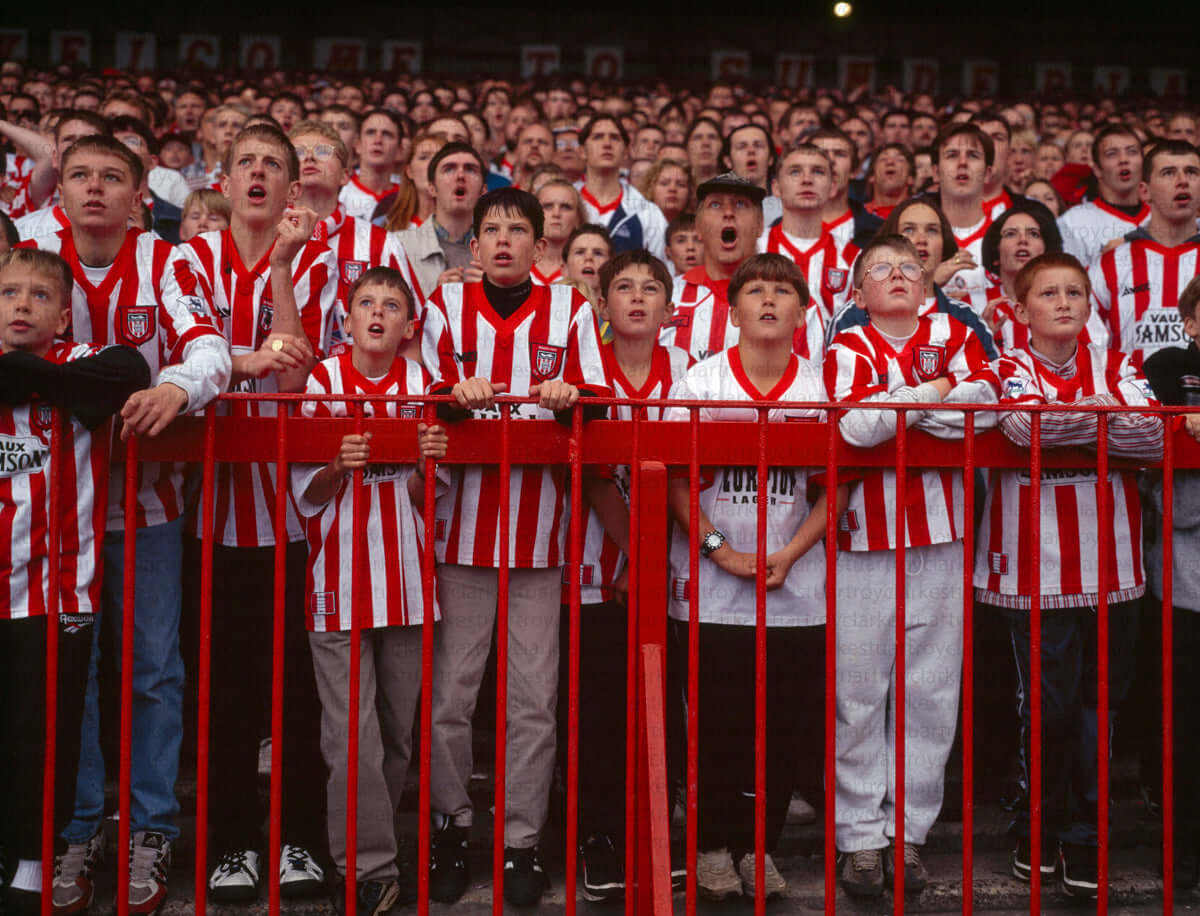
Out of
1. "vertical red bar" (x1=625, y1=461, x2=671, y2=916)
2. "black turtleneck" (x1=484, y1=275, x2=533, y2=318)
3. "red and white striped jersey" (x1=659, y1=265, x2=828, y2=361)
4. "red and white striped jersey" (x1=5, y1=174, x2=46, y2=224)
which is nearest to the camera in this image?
"vertical red bar" (x1=625, y1=461, x2=671, y2=916)

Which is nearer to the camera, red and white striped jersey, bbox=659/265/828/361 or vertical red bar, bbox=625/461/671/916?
vertical red bar, bbox=625/461/671/916

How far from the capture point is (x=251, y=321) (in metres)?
4.24

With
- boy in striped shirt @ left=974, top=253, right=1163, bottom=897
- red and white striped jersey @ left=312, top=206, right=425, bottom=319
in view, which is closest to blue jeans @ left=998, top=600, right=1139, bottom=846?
boy in striped shirt @ left=974, top=253, right=1163, bottom=897

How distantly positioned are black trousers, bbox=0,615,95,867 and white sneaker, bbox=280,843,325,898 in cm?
74

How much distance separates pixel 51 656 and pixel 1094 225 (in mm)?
6091

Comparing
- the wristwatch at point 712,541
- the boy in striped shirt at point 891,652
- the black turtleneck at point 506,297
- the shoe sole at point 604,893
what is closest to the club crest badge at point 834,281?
the boy in striped shirt at point 891,652

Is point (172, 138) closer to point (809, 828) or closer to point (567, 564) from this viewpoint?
point (567, 564)

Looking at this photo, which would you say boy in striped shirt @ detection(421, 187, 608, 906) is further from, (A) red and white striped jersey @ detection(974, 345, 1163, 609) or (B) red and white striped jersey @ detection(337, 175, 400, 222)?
(B) red and white striped jersey @ detection(337, 175, 400, 222)

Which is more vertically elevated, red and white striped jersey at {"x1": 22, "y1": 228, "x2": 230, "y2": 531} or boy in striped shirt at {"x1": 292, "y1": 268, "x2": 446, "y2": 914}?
red and white striped jersey at {"x1": 22, "y1": 228, "x2": 230, "y2": 531}

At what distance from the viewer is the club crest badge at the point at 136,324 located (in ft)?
12.2

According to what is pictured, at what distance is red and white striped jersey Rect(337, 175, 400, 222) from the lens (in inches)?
262

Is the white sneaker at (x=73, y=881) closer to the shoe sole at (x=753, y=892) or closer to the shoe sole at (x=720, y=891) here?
A: the shoe sole at (x=720, y=891)

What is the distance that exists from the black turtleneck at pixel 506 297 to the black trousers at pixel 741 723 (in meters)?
1.27

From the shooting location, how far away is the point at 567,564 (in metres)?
3.81
